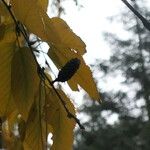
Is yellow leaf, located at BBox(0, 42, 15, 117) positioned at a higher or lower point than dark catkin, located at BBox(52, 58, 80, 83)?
higher

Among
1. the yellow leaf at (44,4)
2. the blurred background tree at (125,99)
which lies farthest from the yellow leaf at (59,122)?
the blurred background tree at (125,99)

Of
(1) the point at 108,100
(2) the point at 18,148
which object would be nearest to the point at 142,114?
(1) the point at 108,100

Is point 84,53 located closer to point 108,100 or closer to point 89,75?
point 89,75

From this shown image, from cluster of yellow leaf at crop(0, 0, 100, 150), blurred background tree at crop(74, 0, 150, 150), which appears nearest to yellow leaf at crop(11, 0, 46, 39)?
cluster of yellow leaf at crop(0, 0, 100, 150)

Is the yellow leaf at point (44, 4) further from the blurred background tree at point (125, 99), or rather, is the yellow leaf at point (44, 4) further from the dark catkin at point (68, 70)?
the blurred background tree at point (125, 99)

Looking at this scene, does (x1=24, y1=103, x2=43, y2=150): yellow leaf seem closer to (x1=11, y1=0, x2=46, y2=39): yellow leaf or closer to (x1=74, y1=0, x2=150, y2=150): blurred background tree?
(x1=11, y1=0, x2=46, y2=39): yellow leaf

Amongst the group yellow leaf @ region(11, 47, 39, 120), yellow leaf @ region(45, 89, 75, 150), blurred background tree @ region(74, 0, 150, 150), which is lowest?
yellow leaf @ region(45, 89, 75, 150)

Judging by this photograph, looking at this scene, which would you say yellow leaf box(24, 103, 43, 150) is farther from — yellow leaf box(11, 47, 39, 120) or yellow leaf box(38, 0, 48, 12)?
yellow leaf box(38, 0, 48, 12)

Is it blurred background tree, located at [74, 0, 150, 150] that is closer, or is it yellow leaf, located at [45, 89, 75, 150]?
yellow leaf, located at [45, 89, 75, 150]
